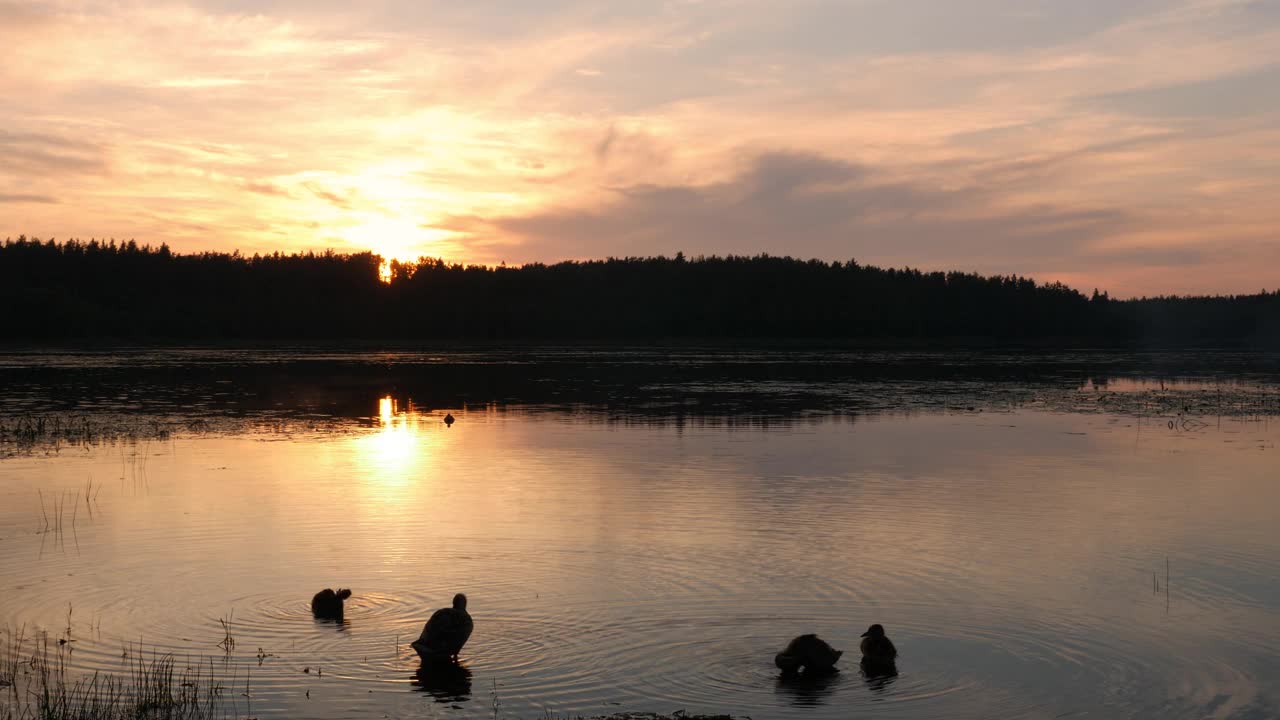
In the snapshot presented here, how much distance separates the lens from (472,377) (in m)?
63.1

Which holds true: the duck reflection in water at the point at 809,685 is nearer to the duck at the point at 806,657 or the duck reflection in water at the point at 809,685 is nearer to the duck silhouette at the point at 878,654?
the duck at the point at 806,657

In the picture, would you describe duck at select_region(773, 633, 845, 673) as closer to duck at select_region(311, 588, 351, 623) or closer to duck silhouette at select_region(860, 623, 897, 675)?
duck silhouette at select_region(860, 623, 897, 675)

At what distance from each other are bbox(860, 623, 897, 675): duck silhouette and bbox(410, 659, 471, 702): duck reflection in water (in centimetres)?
362

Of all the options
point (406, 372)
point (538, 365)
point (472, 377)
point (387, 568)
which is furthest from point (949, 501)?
point (538, 365)

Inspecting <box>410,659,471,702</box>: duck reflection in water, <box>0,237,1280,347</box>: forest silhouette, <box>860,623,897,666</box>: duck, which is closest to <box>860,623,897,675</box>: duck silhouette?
<box>860,623,897,666</box>: duck

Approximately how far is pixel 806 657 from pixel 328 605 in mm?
5045

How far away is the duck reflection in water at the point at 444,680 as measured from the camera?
10.2 meters

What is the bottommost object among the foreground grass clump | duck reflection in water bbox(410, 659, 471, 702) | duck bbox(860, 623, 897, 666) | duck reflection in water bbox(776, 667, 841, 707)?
duck reflection in water bbox(776, 667, 841, 707)

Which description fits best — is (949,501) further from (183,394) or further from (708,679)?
(183,394)

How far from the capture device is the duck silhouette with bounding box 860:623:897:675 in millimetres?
10883

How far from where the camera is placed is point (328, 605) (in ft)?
40.8

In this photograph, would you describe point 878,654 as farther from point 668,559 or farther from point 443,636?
point 668,559

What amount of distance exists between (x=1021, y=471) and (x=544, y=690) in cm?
1710

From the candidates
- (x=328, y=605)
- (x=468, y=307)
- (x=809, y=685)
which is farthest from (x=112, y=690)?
(x=468, y=307)
